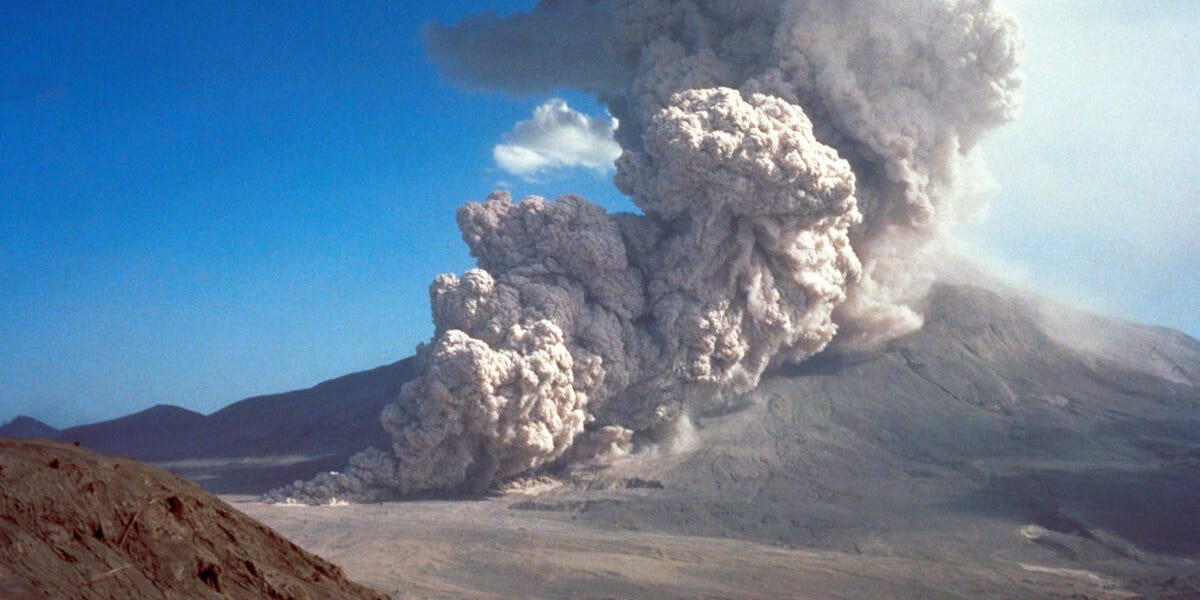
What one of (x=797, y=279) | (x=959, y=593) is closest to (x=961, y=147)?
(x=797, y=279)

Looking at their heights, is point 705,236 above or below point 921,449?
above

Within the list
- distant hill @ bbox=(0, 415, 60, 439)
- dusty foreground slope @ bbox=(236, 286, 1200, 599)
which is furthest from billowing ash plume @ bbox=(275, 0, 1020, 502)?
distant hill @ bbox=(0, 415, 60, 439)

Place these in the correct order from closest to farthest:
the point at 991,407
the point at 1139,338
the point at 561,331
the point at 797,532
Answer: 1. the point at 797,532
2. the point at 561,331
3. the point at 991,407
4. the point at 1139,338

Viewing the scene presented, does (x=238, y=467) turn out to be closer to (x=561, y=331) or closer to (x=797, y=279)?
(x=561, y=331)

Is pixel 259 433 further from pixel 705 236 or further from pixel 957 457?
pixel 957 457

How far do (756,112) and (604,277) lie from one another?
6.85 metres

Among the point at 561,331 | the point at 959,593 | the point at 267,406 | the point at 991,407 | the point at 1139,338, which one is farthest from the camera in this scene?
the point at 1139,338

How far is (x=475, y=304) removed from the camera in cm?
2742

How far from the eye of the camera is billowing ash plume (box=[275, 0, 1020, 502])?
26.9 m

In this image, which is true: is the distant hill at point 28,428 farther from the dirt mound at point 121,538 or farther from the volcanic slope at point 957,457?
the dirt mound at point 121,538

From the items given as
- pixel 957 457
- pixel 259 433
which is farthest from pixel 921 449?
pixel 259 433

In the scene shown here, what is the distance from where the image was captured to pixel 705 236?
96.0 feet

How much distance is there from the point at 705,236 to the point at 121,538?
25137 mm

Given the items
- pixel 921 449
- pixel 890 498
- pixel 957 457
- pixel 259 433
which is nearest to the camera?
pixel 890 498
